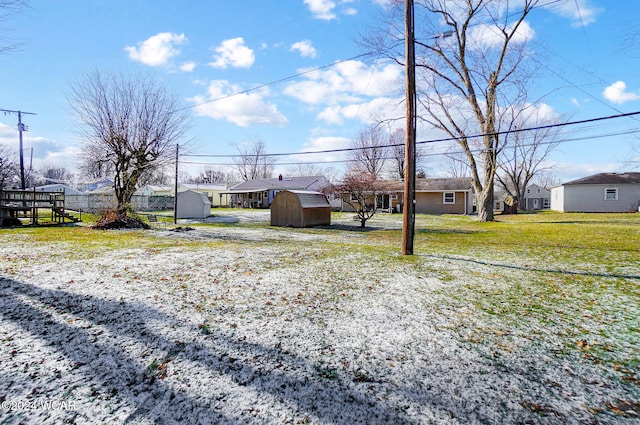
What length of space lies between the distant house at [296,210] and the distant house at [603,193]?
26110mm

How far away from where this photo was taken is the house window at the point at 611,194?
88.8 ft

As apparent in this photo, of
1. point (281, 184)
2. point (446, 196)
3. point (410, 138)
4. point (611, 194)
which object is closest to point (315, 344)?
point (410, 138)

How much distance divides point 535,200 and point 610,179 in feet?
79.4

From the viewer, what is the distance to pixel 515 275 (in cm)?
598

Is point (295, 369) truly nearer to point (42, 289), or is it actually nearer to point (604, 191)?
point (42, 289)

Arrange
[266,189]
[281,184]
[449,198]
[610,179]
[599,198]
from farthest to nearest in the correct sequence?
[281,184]
[266,189]
[449,198]
[599,198]
[610,179]

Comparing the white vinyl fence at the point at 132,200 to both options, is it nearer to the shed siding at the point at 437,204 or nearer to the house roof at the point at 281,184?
the house roof at the point at 281,184

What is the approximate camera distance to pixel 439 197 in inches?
1180

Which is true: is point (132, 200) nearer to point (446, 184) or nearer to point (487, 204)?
point (487, 204)

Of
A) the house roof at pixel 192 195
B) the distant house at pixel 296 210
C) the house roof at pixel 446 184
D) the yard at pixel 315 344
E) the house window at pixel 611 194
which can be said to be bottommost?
the yard at pixel 315 344

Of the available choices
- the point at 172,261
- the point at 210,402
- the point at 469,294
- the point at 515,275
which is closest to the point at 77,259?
the point at 172,261

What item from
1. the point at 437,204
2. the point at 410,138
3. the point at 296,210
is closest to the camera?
the point at 410,138

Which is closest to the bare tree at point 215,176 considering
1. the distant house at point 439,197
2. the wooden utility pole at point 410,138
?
the distant house at point 439,197

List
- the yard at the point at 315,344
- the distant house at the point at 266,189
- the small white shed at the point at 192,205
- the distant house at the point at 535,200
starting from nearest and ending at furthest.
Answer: the yard at the point at 315,344 < the small white shed at the point at 192,205 < the distant house at the point at 266,189 < the distant house at the point at 535,200
